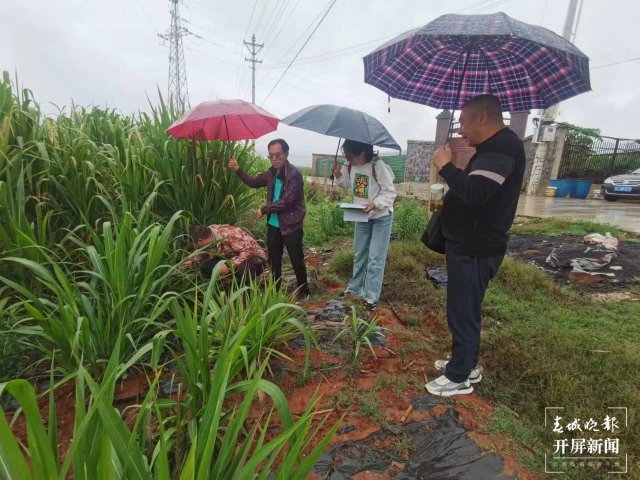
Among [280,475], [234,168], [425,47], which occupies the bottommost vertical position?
[280,475]

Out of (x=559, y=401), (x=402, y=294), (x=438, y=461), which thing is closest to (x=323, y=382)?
(x=438, y=461)

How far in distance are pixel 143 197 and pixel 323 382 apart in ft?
6.79

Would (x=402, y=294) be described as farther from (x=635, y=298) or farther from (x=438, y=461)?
(x=635, y=298)

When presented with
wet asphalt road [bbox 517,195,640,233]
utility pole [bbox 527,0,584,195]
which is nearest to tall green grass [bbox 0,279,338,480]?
wet asphalt road [bbox 517,195,640,233]

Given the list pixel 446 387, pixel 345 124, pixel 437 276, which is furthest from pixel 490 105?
pixel 437 276

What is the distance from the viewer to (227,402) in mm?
1823

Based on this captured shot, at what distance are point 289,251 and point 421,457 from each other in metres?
2.02

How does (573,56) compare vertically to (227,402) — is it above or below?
above

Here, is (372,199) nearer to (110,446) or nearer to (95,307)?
(95,307)

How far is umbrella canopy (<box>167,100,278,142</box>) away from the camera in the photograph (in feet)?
9.32

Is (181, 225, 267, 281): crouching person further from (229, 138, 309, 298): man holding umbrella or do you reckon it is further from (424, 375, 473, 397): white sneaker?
(424, 375, 473, 397): white sneaker

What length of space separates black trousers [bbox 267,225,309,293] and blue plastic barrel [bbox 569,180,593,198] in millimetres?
12886

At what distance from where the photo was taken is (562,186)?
41.1 feet

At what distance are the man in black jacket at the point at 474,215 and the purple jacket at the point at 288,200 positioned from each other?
146cm
